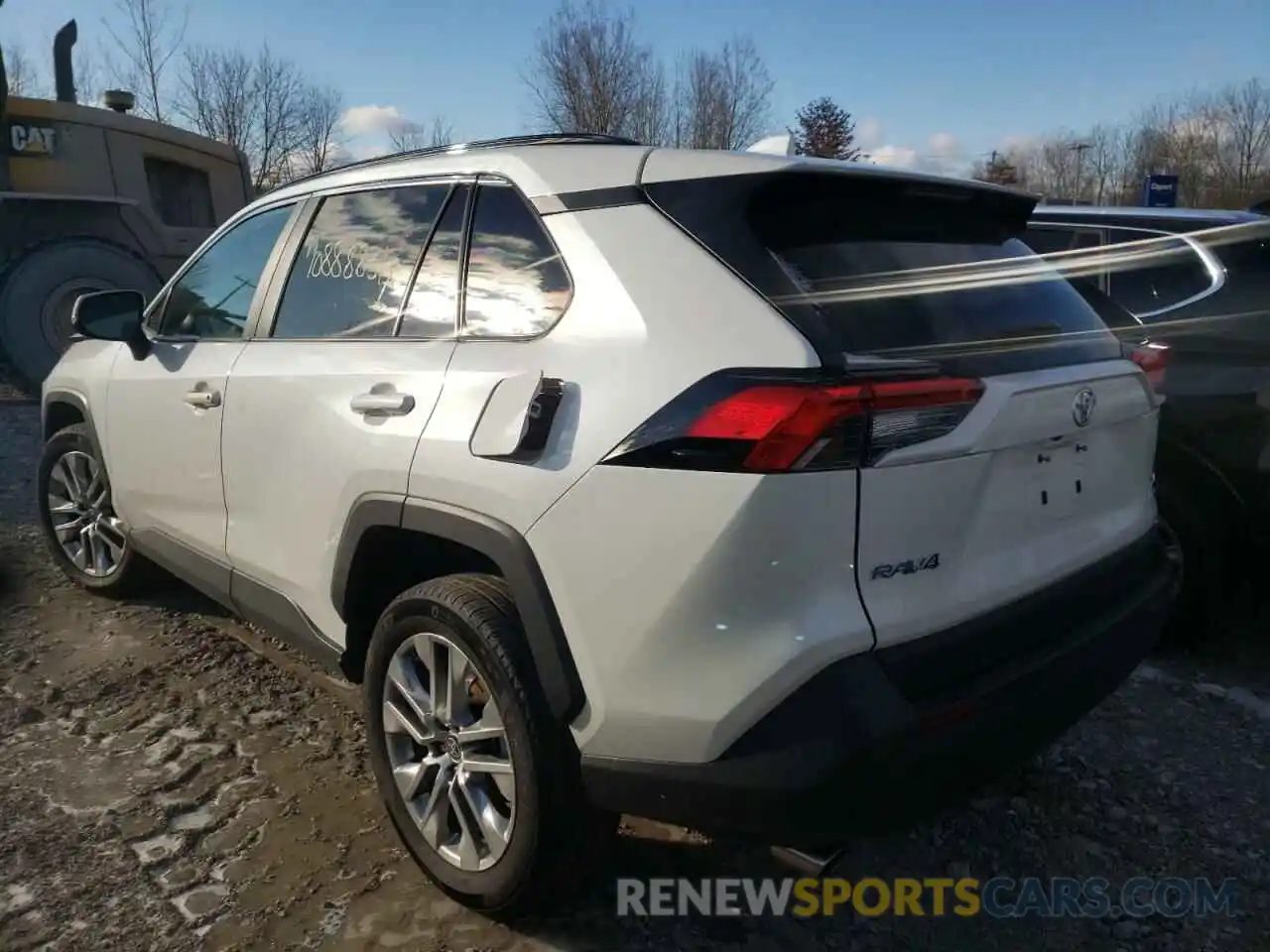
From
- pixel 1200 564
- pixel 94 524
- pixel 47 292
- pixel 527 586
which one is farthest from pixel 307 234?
pixel 47 292

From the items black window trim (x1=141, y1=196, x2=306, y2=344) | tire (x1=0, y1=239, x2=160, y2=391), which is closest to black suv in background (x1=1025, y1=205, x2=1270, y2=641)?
black window trim (x1=141, y1=196, x2=306, y2=344)

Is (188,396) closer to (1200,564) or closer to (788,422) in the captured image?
(788,422)

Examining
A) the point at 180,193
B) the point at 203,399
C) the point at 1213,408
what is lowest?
the point at 1213,408

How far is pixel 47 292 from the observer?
7.96 metres

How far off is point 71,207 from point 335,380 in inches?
292

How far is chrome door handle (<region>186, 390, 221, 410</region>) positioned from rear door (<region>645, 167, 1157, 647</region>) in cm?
199

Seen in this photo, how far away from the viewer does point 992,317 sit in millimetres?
2170

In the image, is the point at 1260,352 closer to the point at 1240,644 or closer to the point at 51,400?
the point at 1240,644

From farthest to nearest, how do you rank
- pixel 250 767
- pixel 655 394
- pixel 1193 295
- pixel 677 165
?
pixel 1193 295, pixel 250 767, pixel 677 165, pixel 655 394

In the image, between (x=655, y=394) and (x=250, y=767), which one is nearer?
(x=655, y=394)

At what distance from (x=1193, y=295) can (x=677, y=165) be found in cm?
286

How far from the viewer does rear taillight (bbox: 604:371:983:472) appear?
1727 millimetres

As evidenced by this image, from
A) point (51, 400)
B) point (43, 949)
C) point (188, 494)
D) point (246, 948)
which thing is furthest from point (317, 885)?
point (51, 400)

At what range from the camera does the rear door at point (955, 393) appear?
1.80 metres
